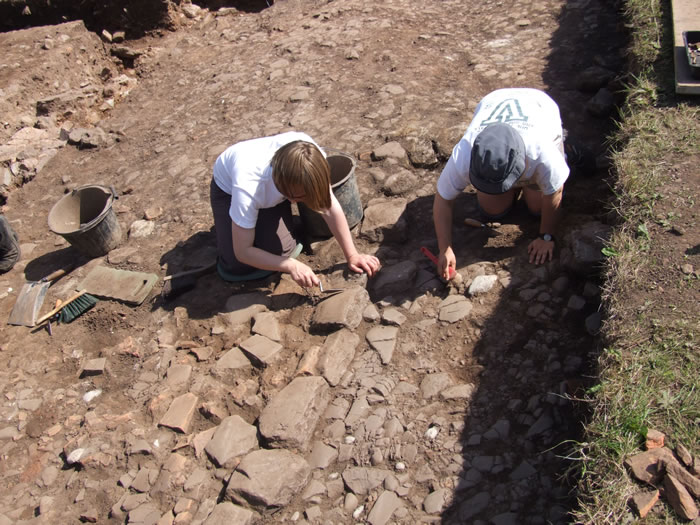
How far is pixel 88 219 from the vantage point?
443 centimetres

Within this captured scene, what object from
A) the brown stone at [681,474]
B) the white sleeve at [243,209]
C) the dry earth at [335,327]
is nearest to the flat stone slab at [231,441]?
the dry earth at [335,327]

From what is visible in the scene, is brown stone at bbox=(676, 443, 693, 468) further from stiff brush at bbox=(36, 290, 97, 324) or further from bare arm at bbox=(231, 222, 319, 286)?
stiff brush at bbox=(36, 290, 97, 324)

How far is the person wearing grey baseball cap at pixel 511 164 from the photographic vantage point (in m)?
2.67

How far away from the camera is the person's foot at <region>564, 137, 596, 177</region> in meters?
3.45

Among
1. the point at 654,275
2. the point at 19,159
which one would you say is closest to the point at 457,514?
the point at 654,275

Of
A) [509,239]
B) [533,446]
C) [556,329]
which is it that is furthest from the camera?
[509,239]

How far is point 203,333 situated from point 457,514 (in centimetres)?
192

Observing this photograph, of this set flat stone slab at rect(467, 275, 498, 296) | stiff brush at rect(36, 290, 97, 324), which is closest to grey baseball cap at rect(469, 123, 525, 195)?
flat stone slab at rect(467, 275, 498, 296)

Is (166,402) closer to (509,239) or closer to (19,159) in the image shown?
(509,239)

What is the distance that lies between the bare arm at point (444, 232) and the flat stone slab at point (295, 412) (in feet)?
3.16

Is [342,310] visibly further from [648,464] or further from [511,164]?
[648,464]

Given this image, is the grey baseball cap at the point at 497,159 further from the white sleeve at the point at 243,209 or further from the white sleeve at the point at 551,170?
the white sleeve at the point at 243,209

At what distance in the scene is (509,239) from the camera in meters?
3.38

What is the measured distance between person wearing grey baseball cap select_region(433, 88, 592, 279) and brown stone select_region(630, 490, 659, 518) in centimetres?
148
